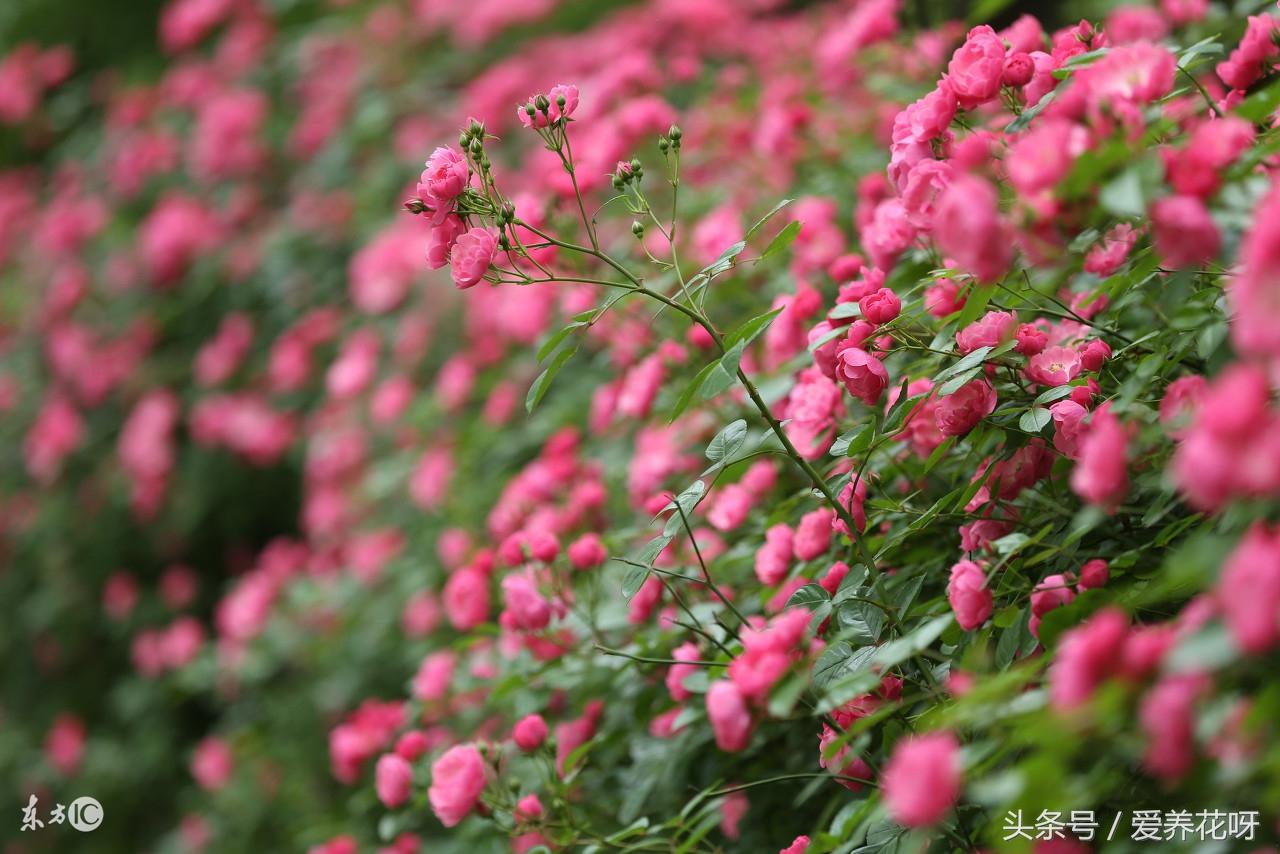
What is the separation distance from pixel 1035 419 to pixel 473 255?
53 cm

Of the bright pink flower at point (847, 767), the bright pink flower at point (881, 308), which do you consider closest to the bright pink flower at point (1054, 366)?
the bright pink flower at point (881, 308)

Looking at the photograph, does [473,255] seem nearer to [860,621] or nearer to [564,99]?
[564,99]

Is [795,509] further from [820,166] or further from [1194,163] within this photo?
[820,166]

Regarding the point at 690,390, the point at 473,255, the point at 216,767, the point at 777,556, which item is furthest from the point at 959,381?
the point at 216,767

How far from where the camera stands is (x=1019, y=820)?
795 millimetres

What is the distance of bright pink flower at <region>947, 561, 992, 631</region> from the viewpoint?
37.4 inches

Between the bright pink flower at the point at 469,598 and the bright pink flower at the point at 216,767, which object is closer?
the bright pink flower at the point at 469,598

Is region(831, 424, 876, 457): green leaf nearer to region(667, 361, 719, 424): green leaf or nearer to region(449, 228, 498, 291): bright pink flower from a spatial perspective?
region(667, 361, 719, 424): green leaf

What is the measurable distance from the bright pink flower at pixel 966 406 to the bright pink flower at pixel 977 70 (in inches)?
9.9

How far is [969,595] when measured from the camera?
3.12ft

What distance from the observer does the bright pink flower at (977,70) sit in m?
0.98

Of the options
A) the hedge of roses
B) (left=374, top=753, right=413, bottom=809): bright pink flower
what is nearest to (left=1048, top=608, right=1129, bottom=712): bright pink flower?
the hedge of roses

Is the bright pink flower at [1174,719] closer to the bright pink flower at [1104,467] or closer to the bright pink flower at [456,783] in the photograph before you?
the bright pink flower at [1104,467]

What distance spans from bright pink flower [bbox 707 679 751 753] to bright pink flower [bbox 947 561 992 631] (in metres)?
0.22
